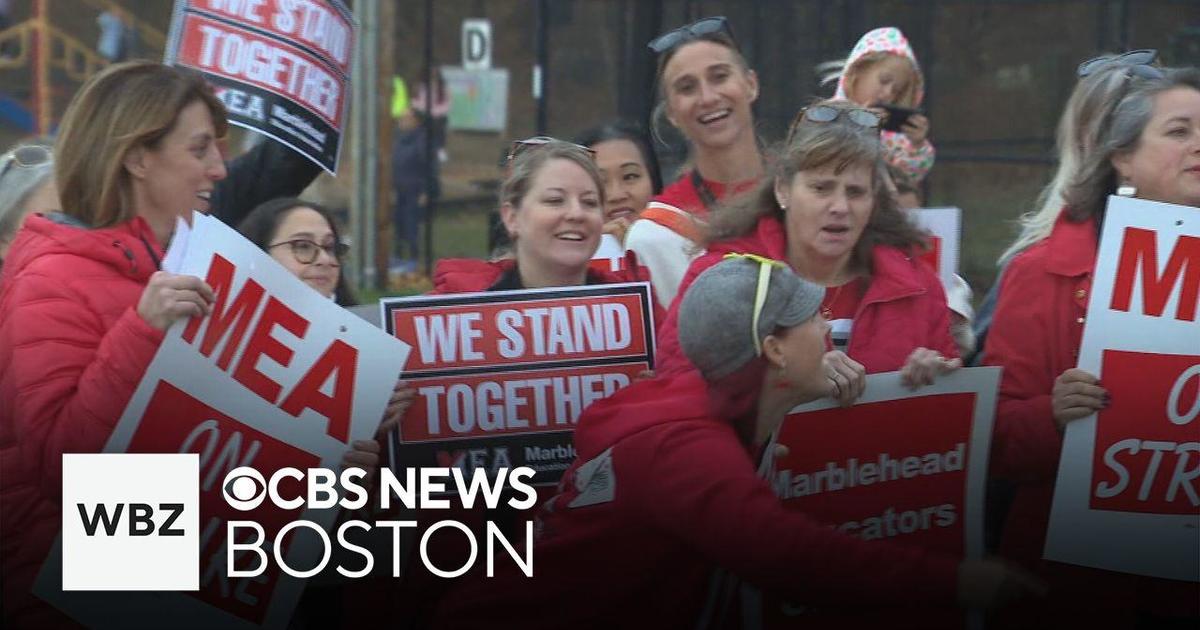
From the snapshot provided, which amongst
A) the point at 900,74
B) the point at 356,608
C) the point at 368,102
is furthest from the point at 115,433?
the point at 368,102

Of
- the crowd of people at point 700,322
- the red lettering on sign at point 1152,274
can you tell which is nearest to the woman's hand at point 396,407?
the crowd of people at point 700,322

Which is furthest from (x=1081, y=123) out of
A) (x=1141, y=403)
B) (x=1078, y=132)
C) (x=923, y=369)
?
(x=923, y=369)

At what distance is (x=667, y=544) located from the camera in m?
3.37

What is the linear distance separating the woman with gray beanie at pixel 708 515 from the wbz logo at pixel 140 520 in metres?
0.57

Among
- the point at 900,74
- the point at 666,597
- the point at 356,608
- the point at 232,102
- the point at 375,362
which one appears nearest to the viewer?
the point at 666,597

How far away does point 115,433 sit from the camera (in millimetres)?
3523

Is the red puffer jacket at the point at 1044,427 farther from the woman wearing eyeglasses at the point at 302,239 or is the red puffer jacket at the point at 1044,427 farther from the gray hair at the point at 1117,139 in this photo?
the woman wearing eyeglasses at the point at 302,239

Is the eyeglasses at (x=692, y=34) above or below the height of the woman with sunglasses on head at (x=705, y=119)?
above

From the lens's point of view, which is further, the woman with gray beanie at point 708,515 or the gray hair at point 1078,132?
the gray hair at point 1078,132

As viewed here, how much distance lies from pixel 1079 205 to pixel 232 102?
2281 millimetres

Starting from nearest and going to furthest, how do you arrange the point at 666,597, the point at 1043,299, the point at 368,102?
the point at 666,597
the point at 1043,299
the point at 368,102

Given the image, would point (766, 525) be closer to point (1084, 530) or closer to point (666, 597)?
point (666, 597)

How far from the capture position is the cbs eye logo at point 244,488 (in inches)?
144

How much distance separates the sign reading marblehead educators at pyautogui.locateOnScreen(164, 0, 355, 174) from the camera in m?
4.99
